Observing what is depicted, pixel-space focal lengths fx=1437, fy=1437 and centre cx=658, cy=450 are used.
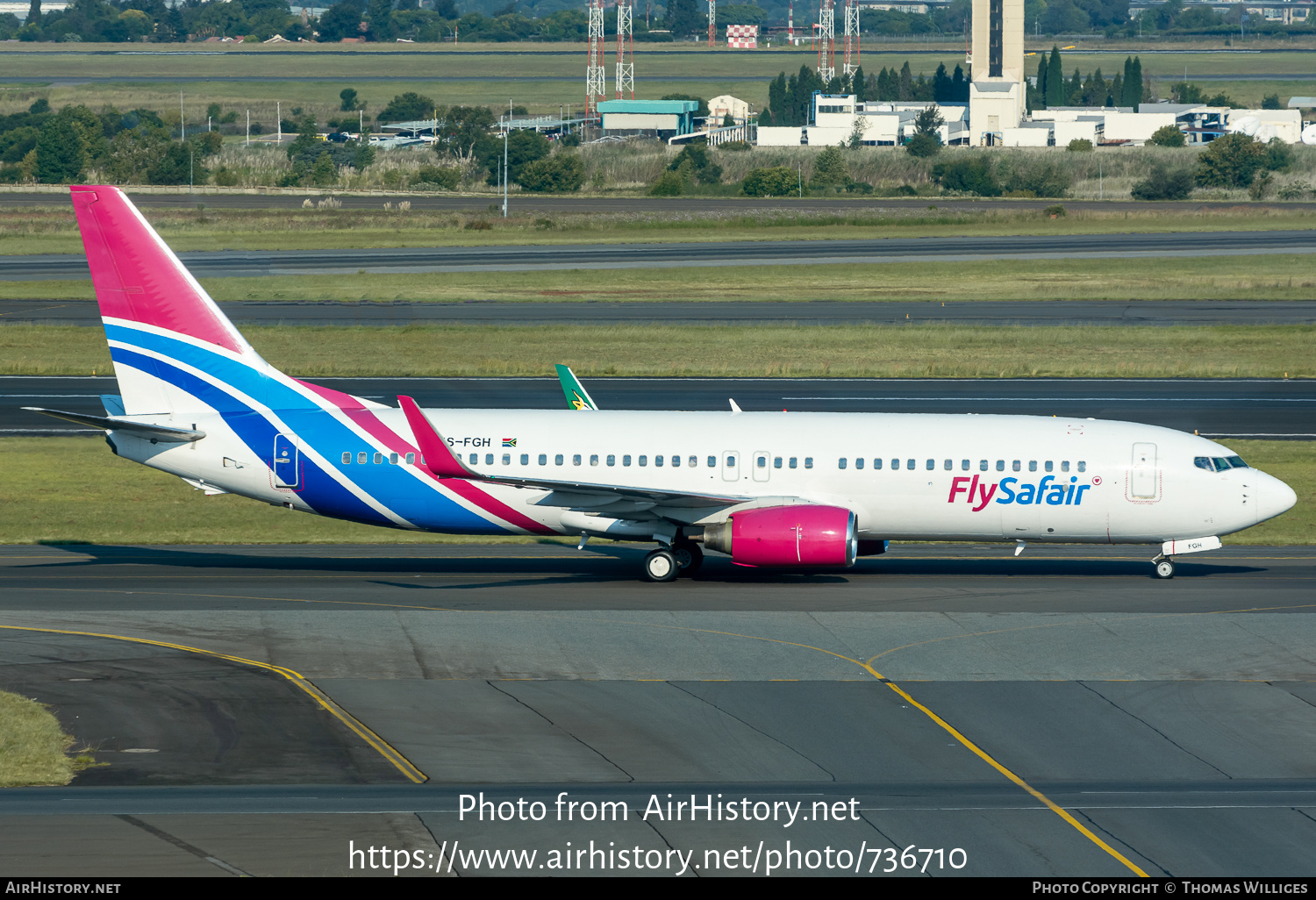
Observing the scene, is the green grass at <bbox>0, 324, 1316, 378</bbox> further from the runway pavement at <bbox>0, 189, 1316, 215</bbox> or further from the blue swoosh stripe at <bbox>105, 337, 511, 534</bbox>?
the runway pavement at <bbox>0, 189, 1316, 215</bbox>

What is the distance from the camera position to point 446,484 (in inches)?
1362

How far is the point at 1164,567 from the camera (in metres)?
35.1

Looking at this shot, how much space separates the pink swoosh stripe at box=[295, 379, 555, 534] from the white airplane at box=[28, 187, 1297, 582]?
0.14ft

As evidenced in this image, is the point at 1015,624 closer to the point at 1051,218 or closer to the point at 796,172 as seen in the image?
the point at 1051,218

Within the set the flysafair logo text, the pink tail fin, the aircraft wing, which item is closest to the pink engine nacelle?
the aircraft wing

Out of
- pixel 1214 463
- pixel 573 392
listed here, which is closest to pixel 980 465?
pixel 1214 463

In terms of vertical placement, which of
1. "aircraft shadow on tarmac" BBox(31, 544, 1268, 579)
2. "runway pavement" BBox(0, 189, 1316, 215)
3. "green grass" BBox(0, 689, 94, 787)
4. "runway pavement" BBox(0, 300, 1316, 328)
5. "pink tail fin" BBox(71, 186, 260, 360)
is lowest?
"aircraft shadow on tarmac" BBox(31, 544, 1268, 579)

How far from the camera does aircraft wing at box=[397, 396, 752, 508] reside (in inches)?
1261

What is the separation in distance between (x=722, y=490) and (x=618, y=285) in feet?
191

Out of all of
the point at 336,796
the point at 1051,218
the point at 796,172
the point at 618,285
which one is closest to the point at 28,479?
the point at 336,796

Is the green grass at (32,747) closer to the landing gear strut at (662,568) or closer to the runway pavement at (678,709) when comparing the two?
the runway pavement at (678,709)

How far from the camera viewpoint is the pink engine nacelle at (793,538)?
32.7m

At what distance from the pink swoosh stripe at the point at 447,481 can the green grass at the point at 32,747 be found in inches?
479

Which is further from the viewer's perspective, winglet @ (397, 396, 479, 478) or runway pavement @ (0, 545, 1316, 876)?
winglet @ (397, 396, 479, 478)
